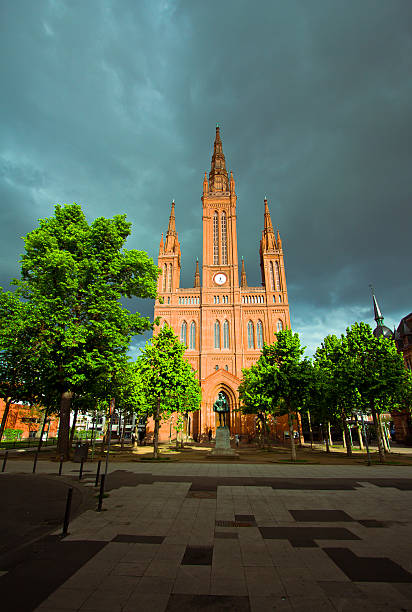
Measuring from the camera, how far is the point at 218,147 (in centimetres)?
7850

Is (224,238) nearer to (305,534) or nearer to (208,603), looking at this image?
(305,534)

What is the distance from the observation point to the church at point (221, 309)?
49.7 metres

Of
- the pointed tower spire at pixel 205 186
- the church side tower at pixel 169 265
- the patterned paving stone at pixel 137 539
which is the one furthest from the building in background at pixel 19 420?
the pointed tower spire at pixel 205 186

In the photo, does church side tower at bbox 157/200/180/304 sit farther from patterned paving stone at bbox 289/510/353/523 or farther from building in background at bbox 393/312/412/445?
patterned paving stone at bbox 289/510/353/523

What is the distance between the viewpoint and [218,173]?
7106 cm

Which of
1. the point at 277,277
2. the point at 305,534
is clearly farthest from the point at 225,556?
the point at 277,277

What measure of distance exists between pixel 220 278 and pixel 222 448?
3839 centimetres

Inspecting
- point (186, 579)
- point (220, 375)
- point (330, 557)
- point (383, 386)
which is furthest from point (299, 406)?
point (220, 375)

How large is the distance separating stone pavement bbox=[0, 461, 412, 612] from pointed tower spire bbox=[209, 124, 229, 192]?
2636 inches

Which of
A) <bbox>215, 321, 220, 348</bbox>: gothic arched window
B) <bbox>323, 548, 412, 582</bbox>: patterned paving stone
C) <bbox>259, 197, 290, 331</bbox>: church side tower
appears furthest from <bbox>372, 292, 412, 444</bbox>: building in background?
<bbox>323, 548, 412, 582</bbox>: patterned paving stone

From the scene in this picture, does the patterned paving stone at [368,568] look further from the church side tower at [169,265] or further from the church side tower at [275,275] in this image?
the church side tower at [169,265]

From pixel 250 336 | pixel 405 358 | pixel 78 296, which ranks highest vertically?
pixel 250 336

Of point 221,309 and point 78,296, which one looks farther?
point 221,309

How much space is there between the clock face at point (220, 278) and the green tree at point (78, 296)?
1449 inches
